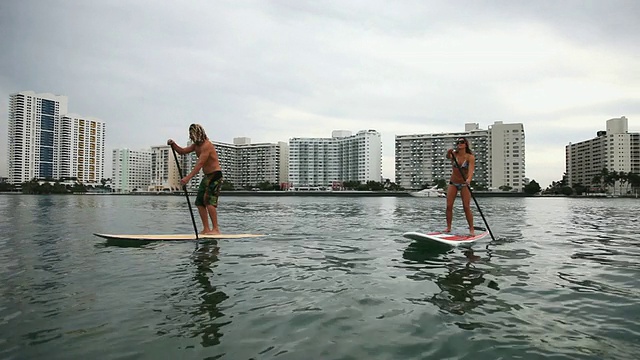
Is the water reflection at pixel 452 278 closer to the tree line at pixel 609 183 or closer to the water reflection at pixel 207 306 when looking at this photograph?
the water reflection at pixel 207 306

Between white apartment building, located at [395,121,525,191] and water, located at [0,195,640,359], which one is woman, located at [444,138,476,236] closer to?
water, located at [0,195,640,359]

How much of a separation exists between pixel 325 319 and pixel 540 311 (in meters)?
2.61

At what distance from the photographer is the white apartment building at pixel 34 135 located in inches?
6786

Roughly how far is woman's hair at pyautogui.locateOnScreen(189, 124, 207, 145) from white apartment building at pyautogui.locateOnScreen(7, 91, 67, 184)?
691ft

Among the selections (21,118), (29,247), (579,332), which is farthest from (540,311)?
(21,118)

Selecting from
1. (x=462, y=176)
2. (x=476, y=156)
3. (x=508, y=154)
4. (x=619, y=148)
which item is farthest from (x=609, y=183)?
(x=462, y=176)

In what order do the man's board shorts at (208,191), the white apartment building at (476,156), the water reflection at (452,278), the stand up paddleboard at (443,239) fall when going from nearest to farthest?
the water reflection at (452,278) → the stand up paddleboard at (443,239) → the man's board shorts at (208,191) → the white apartment building at (476,156)

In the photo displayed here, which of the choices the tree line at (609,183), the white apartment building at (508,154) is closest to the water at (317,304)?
the tree line at (609,183)

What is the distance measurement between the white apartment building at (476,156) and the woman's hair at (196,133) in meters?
169

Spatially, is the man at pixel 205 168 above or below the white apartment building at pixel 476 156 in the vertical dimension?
below

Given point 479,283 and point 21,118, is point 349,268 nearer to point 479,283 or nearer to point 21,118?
point 479,283

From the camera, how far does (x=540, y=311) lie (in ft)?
14.7

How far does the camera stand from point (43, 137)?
183500 millimetres

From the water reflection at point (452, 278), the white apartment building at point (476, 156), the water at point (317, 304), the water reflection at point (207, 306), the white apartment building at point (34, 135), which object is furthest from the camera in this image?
the white apartment building at point (34, 135)
